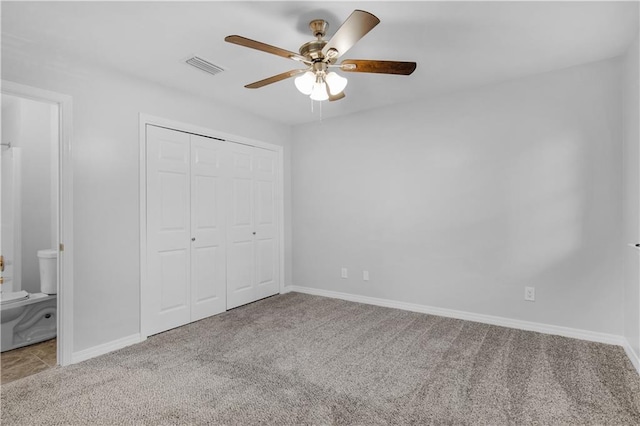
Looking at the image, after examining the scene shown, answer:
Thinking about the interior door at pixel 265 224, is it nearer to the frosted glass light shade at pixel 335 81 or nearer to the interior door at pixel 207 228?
the interior door at pixel 207 228

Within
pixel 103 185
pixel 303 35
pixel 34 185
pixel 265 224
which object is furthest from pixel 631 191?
pixel 34 185

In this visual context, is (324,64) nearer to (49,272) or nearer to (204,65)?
(204,65)

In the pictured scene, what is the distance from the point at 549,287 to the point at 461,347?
1.07 metres

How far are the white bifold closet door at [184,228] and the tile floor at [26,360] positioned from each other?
0.81 metres

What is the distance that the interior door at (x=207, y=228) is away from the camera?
363cm

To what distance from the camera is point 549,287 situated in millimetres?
3143

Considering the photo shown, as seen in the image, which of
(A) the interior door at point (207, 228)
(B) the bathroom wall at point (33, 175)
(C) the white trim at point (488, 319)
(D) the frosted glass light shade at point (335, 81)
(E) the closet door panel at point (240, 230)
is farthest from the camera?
(E) the closet door panel at point (240, 230)

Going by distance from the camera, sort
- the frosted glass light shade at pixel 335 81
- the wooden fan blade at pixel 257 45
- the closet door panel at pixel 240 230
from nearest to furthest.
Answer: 1. the wooden fan blade at pixel 257 45
2. the frosted glass light shade at pixel 335 81
3. the closet door panel at pixel 240 230

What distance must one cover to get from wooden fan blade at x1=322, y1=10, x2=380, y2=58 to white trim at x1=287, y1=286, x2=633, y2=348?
291 centimetres

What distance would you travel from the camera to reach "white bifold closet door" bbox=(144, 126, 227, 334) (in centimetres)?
326

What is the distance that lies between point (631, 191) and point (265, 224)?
12.2 feet

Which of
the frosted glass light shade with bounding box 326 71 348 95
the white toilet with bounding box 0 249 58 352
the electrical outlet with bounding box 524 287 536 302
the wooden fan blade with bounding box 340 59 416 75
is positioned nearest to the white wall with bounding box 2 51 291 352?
the white toilet with bounding box 0 249 58 352

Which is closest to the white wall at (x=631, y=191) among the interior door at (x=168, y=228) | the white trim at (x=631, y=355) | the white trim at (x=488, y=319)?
the white trim at (x=631, y=355)

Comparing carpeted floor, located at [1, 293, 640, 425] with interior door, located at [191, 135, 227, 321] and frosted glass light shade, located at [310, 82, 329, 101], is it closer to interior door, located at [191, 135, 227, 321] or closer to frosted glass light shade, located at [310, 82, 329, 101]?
interior door, located at [191, 135, 227, 321]
